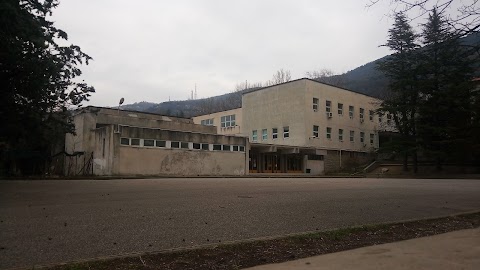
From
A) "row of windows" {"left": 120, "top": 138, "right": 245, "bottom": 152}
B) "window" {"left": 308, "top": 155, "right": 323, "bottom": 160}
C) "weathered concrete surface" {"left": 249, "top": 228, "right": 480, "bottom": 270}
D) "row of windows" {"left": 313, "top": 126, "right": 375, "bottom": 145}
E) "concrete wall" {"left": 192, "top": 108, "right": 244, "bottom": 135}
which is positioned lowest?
"weathered concrete surface" {"left": 249, "top": 228, "right": 480, "bottom": 270}

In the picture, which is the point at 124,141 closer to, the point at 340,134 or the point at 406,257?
the point at 406,257

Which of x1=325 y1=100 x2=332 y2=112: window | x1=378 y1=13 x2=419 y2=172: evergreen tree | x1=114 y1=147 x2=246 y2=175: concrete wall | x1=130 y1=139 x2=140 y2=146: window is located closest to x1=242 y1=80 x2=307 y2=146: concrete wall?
x1=325 y1=100 x2=332 y2=112: window

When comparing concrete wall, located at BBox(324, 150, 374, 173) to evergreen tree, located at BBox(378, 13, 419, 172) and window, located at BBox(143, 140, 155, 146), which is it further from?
window, located at BBox(143, 140, 155, 146)

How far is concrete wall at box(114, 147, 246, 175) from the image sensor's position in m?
32.6

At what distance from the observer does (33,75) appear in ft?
55.1

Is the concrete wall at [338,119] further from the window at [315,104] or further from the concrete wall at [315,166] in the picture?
the concrete wall at [315,166]

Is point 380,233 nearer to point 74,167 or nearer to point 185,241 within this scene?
point 185,241

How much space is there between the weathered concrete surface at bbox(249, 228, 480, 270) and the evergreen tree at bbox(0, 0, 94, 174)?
12.1 m

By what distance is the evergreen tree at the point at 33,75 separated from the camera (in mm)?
14508

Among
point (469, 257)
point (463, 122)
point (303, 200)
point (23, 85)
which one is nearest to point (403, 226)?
point (469, 257)

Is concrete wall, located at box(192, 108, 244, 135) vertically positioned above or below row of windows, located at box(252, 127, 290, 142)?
above

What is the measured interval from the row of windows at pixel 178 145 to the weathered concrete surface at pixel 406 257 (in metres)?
28.6

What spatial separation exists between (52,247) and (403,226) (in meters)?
6.58

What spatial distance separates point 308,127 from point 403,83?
40.8 ft
